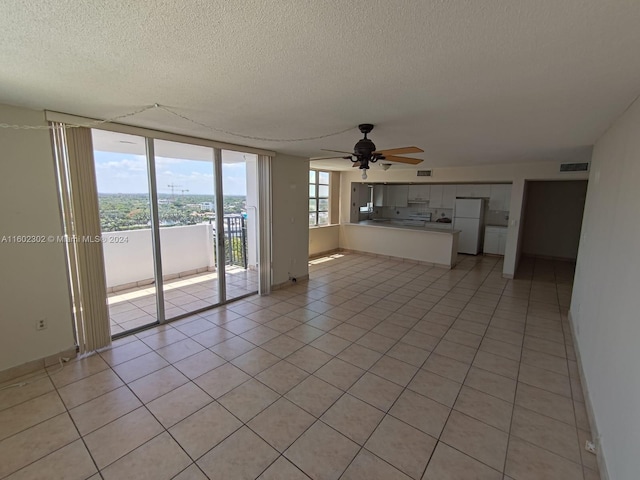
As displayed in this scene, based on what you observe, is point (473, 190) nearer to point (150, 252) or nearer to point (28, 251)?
point (150, 252)

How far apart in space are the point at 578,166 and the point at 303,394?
19.2 ft

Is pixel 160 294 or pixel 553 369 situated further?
pixel 160 294

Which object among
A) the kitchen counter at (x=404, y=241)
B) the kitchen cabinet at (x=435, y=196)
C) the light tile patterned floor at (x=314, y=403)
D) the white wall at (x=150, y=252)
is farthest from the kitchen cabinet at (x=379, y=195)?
the light tile patterned floor at (x=314, y=403)

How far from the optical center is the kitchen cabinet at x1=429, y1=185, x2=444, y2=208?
27.3 feet

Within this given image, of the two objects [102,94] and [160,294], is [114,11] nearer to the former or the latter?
[102,94]

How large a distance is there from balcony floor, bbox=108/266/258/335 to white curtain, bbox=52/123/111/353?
41 cm

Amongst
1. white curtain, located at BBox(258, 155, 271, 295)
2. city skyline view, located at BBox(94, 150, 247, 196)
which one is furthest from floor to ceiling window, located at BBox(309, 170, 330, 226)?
city skyline view, located at BBox(94, 150, 247, 196)

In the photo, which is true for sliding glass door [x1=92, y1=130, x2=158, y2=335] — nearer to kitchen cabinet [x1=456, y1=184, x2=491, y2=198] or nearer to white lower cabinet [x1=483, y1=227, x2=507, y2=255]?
kitchen cabinet [x1=456, y1=184, x2=491, y2=198]

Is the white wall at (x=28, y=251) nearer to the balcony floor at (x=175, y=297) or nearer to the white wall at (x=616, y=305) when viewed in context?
the balcony floor at (x=175, y=297)

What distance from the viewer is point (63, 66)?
64.3 inches

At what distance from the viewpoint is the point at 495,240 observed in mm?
7719

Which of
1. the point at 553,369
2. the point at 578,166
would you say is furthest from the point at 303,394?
the point at 578,166

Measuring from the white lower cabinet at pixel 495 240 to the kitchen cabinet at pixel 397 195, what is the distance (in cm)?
241

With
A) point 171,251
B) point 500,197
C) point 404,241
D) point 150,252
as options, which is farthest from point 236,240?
point 500,197
